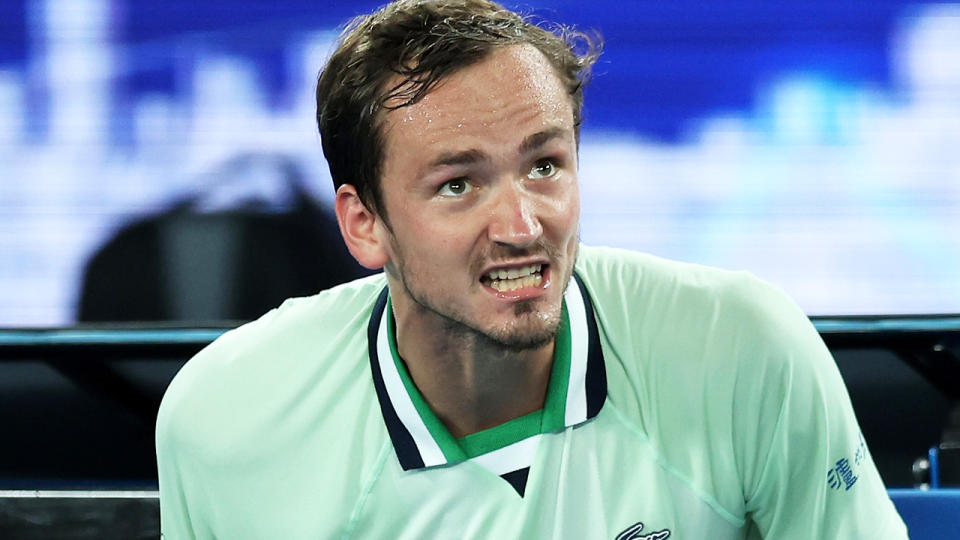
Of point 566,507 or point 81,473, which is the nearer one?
point 566,507

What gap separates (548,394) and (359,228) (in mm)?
326

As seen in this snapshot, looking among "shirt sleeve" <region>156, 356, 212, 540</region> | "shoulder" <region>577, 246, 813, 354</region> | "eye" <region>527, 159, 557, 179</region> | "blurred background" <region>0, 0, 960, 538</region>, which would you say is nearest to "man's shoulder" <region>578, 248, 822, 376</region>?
"shoulder" <region>577, 246, 813, 354</region>

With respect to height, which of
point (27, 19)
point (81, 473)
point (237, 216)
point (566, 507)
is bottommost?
point (81, 473)

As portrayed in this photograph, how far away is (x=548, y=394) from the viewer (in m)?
1.41

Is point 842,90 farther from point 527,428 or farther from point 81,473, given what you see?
point 81,473

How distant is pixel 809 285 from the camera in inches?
94.6

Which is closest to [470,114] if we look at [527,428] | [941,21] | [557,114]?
[557,114]

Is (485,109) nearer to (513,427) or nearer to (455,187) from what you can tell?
(455,187)

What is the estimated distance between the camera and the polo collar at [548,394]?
139 centimetres

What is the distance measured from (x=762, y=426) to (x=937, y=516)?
22.1 inches

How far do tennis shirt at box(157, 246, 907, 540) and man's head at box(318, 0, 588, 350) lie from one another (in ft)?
0.43

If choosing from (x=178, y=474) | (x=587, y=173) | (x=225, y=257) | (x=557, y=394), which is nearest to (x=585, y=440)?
(x=557, y=394)

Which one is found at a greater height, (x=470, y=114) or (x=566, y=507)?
(x=470, y=114)

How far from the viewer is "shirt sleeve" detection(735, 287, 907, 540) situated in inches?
52.1
